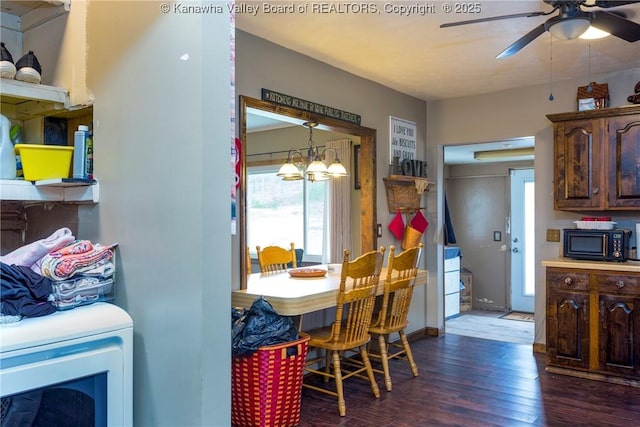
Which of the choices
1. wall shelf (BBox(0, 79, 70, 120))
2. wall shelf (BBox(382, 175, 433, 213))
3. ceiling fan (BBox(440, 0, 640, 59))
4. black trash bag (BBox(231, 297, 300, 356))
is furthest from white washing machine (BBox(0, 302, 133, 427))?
wall shelf (BBox(382, 175, 433, 213))

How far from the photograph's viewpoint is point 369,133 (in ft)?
14.2

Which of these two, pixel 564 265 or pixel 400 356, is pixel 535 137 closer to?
pixel 564 265

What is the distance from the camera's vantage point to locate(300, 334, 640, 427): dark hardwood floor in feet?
9.77

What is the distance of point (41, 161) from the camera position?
1.86m

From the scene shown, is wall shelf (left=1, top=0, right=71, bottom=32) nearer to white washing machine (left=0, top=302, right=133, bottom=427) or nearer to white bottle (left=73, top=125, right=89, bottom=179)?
white bottle (left=73, top=125, right=89, bottom=179)

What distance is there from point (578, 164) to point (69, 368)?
400 centimetres

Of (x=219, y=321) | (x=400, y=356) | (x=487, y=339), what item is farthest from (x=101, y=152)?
(x=487, y=339)

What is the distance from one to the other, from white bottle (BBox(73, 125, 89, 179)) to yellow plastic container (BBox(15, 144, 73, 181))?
0.16ft

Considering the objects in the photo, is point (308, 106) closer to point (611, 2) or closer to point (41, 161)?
point (611, 2)

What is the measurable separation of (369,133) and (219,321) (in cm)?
310

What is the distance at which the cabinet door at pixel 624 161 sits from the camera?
12.6 ft

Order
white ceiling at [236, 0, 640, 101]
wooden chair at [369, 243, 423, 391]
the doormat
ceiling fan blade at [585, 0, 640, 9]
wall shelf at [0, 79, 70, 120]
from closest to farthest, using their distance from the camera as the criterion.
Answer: wall shelf at [0, 79, 70, 120] → ceiling fan blade at [585, 0, 640, 9] → white ceiling at [236, 0, 640, 101] → wooden chair at [369, 243, 423, 391] → the doormat

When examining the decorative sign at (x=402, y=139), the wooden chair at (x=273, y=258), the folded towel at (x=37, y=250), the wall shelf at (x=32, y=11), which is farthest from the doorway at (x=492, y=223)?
the folded towel at (x=37, y=250)

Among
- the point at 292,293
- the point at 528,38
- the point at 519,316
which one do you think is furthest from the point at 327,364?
the point at 519,316
